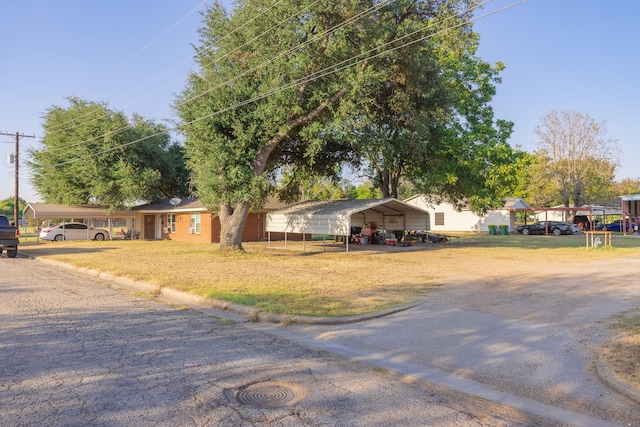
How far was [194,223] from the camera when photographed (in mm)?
34906

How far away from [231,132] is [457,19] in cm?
1125

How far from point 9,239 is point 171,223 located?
16.9m

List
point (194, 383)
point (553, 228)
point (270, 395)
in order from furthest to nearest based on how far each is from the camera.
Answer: point (553, 228) → point (194, 383) → point (270, 395)

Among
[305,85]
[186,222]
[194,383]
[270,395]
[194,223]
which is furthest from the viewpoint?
[186,222]

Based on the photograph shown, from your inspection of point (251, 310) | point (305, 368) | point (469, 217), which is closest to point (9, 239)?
point (251, 310)

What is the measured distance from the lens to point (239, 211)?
21.7 metres

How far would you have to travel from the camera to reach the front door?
39875 millimetres

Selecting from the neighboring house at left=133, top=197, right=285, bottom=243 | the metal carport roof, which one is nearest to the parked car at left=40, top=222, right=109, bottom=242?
the metal carport roof

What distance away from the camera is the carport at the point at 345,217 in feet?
71.4

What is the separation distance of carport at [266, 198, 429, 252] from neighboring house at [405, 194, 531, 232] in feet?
65.5

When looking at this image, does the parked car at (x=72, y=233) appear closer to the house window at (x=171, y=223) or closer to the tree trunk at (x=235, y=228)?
the house window at (x=171, y=223)

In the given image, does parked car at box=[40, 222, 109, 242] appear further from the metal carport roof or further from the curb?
the curb

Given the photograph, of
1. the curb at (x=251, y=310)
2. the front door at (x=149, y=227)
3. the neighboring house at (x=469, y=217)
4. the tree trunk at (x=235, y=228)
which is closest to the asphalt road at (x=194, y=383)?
the curb at (x=251, y=310)

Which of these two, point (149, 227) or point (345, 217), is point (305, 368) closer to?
point (345, 217)
